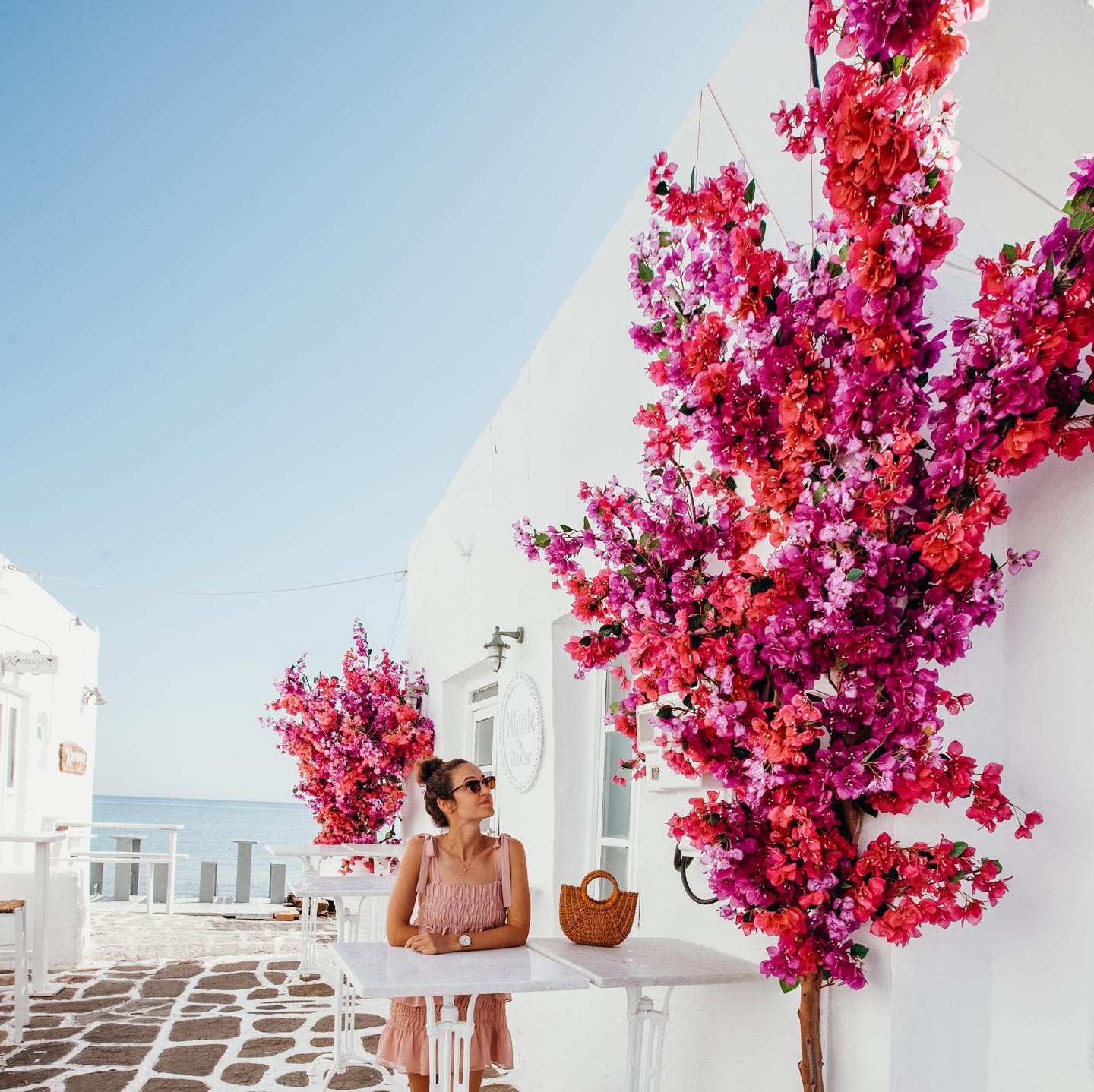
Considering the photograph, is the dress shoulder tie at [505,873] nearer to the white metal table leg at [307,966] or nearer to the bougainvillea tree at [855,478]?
the bougainvillea tree at [855,478]

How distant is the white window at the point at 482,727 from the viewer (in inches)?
255

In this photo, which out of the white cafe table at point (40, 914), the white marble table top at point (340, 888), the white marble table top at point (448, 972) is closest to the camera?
the white marble table top at point (448, 972)

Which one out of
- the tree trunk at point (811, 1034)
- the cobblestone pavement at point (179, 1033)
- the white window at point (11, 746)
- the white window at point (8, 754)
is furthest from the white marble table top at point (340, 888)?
the white window at point (11, 746)

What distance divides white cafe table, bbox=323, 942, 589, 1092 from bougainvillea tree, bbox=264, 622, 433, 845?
427cm

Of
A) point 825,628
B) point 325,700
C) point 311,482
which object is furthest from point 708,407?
point 311,482

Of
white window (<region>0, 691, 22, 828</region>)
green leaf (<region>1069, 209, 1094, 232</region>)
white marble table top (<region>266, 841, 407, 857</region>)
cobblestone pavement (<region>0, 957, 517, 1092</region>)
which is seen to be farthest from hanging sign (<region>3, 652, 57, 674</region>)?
green leaf (<region>1069, 209, 1094, 232</region>)

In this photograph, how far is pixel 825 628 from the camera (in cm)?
203

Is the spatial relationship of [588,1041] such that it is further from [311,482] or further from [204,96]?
[311,482]

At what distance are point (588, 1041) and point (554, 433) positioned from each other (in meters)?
2.60

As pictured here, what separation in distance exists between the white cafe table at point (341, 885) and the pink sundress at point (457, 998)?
6.62 ft

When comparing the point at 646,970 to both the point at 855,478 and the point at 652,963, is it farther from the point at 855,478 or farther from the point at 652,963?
the point at 855,478

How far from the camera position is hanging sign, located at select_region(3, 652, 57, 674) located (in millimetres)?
8820

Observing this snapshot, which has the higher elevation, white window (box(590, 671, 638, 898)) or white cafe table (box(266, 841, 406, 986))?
white window (box(590, 671, 638, 898))

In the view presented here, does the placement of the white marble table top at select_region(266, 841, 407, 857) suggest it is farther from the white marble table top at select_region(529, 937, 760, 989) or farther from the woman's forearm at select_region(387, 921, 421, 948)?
the white marble table top at select_region(529, 937, 760, 989)
